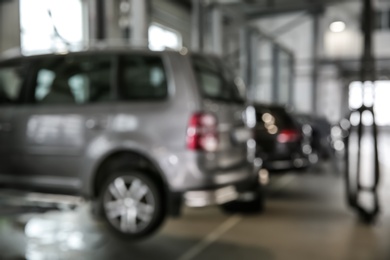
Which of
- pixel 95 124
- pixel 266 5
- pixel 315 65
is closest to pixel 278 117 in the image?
pixel 95 124

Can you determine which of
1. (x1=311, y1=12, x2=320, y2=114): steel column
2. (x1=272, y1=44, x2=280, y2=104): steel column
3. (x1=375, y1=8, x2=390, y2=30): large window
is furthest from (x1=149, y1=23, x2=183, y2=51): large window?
(x1=375, y1=8, x2=390, y2=30): large window

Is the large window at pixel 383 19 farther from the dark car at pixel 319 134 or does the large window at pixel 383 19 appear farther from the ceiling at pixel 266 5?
the dark car at pixel 319 134

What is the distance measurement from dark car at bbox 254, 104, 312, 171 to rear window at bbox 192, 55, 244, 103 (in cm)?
200

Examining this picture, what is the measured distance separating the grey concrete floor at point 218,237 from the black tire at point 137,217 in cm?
11

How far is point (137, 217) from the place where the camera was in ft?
13.3

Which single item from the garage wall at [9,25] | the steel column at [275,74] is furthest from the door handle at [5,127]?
the steel column at [275,74]

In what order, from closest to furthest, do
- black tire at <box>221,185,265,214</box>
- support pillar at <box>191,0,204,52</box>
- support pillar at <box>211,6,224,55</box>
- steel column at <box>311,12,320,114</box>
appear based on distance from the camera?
black tire at <box>221,185,265,214</box>, support pillar at <box>191,0,204,52</box>, support pillar at <box>211,6,224,55</box>, steel column at <box>311,12,320,114</box>

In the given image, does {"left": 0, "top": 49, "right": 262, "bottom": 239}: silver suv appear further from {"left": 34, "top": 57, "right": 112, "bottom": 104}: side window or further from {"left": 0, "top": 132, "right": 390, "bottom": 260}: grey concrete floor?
{"left": 0, "top": 132, "right": 390, "bottom": 260}: grey concrete floor

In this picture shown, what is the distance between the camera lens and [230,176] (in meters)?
4.01

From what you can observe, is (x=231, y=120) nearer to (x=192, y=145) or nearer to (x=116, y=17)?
(x=192, y=145)

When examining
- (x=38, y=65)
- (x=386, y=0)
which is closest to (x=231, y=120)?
(x=38, y=65)

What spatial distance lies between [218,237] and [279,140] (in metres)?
2.66

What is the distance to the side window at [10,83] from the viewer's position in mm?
4449

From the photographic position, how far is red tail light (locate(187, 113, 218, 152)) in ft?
12.3
